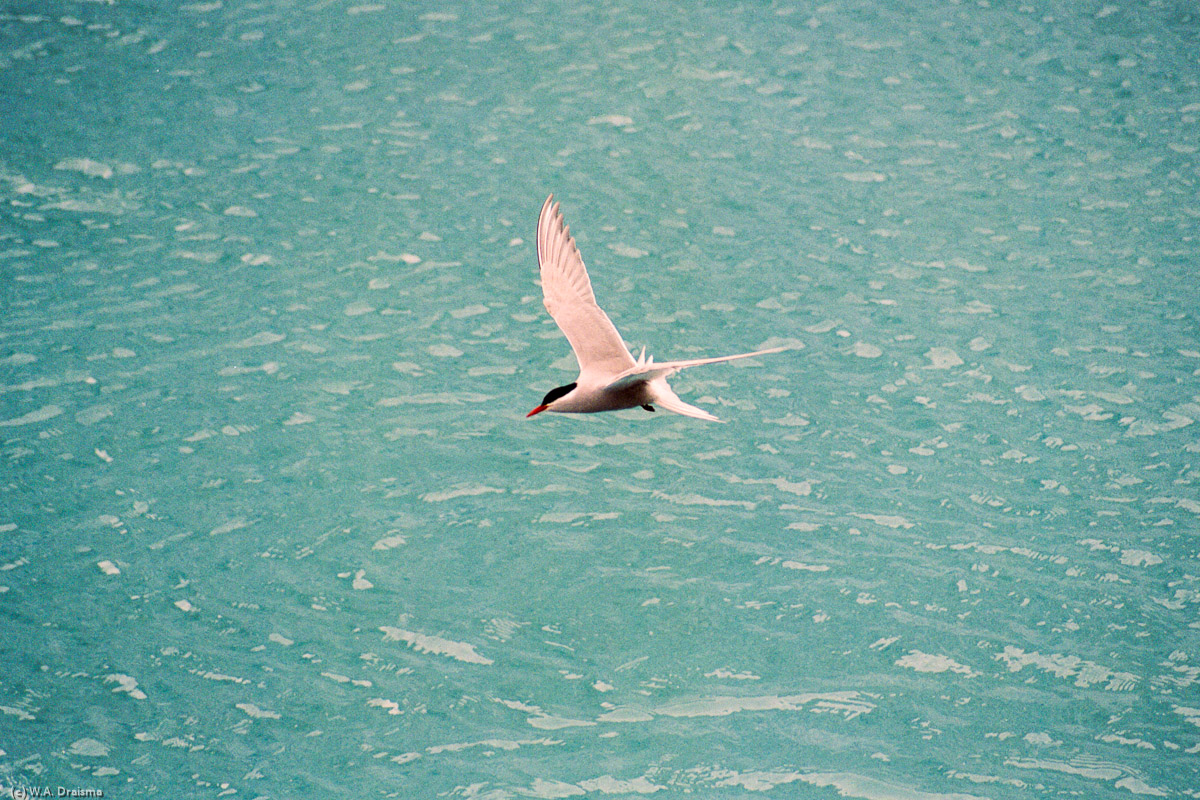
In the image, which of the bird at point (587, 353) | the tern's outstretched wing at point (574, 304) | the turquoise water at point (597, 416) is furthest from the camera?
the tern's outstretched wing at point (574, 304)

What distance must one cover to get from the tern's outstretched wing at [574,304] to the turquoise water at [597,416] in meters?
1.02

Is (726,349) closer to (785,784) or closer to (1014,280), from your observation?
(1014,280)

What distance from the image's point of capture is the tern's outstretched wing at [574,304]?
494 cm

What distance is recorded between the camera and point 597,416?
6.67 meters

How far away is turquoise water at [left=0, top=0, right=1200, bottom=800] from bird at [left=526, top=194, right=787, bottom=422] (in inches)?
37.4

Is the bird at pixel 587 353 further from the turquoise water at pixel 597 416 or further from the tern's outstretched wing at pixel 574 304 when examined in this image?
the turquoise water at pixel 597 416

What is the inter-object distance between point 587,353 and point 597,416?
5.65 ft

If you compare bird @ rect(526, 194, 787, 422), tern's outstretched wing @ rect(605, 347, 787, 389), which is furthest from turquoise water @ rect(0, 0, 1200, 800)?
tern's outstretched wing @ rect(605, 347, 787, 389)

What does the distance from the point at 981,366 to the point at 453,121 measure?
4.64m

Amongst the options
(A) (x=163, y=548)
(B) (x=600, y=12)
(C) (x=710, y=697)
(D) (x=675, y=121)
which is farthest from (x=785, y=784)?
(B) (x=600, y=12)

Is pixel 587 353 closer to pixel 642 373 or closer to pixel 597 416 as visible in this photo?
pixel 642 373

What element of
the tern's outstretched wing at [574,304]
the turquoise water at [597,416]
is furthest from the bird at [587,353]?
the turquoise water at [597,416]

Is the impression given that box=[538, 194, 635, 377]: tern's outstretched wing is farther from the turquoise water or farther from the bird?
the turquoise water

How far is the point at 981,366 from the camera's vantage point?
6.76 metres
